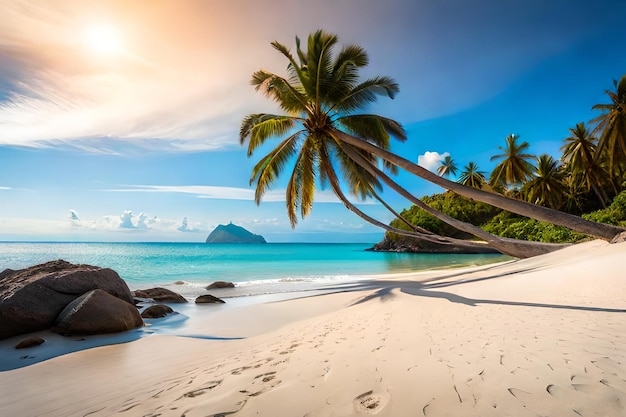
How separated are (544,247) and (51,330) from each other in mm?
15996

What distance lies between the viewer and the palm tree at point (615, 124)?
20.0 meters

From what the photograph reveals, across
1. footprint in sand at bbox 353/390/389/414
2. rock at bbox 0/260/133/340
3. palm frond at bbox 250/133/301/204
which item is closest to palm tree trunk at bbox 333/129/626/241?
palm frond at bbox 250/133/301/204

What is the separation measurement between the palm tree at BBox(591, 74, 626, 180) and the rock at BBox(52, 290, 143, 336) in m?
→ 28.3

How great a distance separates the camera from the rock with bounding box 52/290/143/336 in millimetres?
5395

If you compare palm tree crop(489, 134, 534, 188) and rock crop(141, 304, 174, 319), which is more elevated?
palm tree crop(489, 134, 534, 188)

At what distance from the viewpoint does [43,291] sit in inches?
233

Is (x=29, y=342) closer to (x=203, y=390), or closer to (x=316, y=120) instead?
(x=203, y=390)

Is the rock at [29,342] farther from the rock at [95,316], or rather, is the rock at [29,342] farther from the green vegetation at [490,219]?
the green vegetation at [490,219]

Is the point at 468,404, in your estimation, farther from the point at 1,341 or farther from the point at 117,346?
the point at 1,341

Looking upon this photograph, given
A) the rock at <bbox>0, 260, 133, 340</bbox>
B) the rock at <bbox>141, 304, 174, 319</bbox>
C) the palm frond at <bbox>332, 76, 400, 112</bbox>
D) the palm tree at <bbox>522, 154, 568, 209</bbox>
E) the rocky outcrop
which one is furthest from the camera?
the rocky outcrop

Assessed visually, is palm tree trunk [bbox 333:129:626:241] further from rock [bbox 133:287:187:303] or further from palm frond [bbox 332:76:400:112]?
rock [bbox 133:287:187:303]

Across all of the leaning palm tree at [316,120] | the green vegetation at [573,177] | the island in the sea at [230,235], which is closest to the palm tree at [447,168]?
the green vegetation at [573,177]

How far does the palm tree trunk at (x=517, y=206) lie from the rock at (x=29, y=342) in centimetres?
852

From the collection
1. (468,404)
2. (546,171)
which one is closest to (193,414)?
(468,404)
